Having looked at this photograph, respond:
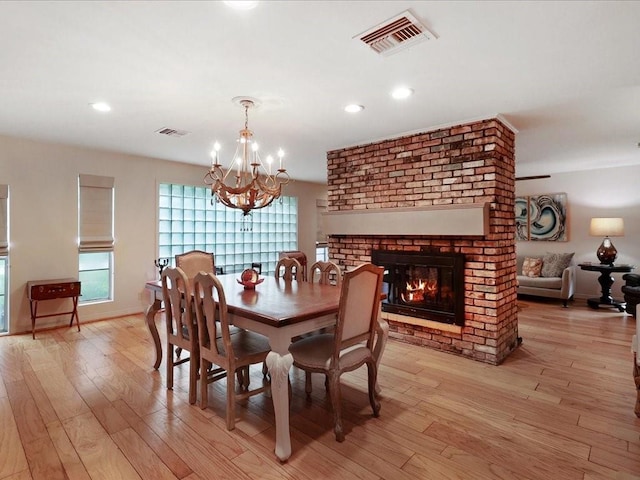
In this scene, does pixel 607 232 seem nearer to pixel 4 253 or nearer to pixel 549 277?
pixel 549 277

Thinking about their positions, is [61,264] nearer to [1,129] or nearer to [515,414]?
[1,129]

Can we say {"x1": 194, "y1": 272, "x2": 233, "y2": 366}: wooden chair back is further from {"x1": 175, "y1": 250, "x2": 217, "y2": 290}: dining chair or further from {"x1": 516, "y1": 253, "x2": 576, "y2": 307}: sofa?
{"x1": 516, "y1": 253, "x2": 576, "y2": 307}: sofa

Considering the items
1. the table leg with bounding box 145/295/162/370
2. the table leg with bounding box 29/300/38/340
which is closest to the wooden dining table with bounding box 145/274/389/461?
the table leg with bounding box 145/295/162/370

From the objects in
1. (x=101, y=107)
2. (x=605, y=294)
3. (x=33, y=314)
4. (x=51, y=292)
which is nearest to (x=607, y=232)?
(x=605, y=294)

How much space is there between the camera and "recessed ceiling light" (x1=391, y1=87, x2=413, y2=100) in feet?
8.92

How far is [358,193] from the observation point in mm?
4359

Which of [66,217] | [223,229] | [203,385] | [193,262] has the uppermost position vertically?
[66,217]

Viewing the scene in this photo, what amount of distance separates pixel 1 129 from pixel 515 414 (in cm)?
555

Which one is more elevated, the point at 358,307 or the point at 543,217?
the point at 543,217

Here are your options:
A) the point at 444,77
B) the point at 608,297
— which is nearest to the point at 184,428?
the point at 444,77

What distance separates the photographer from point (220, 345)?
8.02 ft

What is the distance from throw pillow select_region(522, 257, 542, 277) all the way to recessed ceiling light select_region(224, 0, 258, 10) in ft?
20.9

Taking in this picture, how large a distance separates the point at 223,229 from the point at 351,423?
461 centimetres

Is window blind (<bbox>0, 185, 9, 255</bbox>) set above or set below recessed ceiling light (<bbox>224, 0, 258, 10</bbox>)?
below
